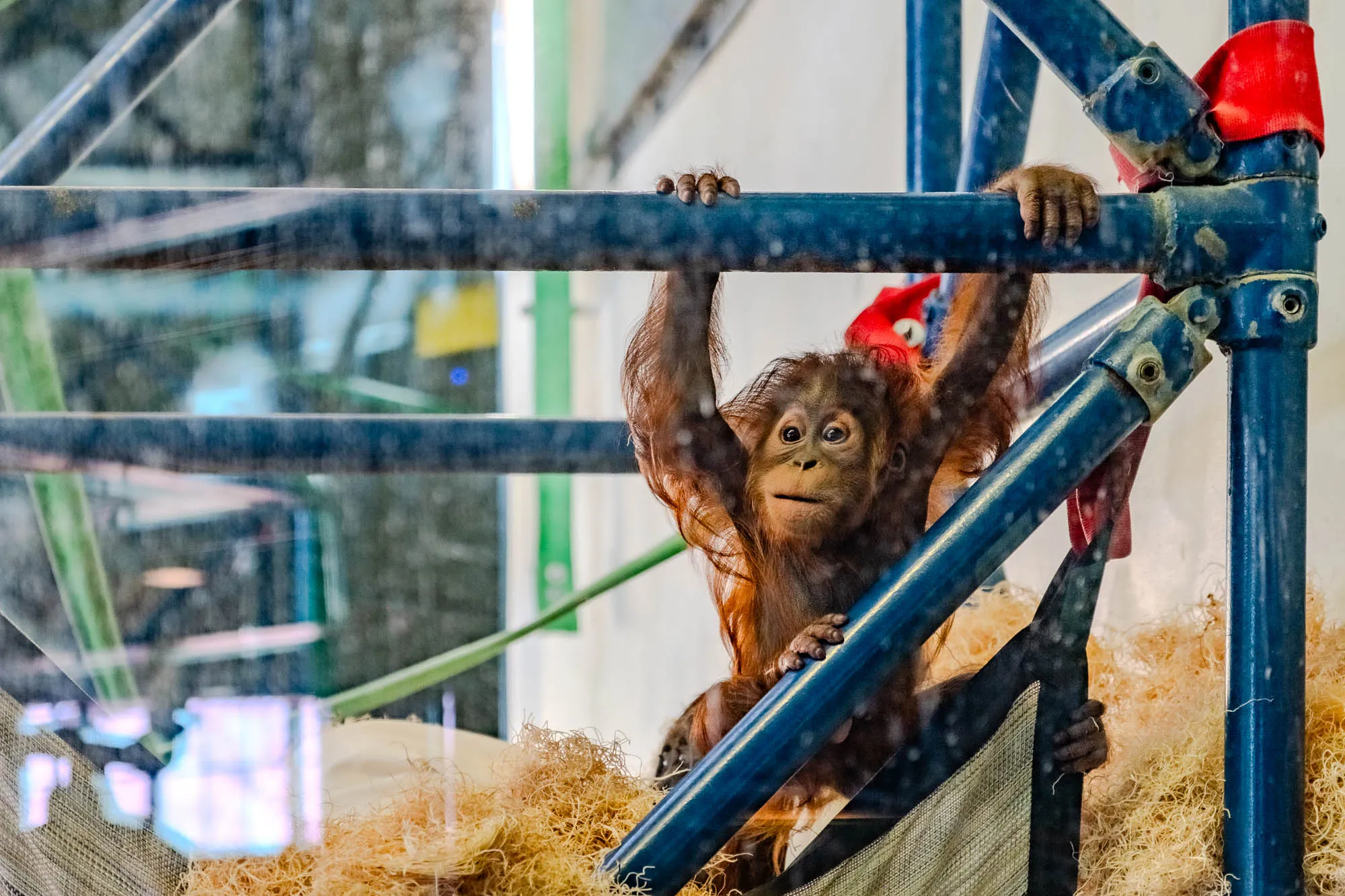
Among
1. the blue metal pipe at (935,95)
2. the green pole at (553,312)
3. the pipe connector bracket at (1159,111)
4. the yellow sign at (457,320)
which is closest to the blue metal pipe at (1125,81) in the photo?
the pipe connector bracket at (1159,111)

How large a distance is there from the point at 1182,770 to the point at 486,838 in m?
0.62

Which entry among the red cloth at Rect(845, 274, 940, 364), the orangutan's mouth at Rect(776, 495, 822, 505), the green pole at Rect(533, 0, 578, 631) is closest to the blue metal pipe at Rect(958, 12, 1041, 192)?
the red cloth at Rect(845, 274, 940, 364)

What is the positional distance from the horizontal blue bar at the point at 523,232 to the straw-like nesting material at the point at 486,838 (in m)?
0.42

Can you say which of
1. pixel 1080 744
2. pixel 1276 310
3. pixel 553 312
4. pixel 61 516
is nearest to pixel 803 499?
pixel 1080 744

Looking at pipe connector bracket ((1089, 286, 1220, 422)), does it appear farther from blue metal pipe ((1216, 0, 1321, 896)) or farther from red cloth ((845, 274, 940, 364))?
red cloth ((845, 274, 940, 364))

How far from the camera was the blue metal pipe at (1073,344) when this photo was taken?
150cm

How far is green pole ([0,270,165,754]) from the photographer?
1965mm

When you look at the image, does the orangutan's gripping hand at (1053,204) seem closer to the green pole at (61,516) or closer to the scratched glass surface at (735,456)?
the scratched glass surface at (735,456)

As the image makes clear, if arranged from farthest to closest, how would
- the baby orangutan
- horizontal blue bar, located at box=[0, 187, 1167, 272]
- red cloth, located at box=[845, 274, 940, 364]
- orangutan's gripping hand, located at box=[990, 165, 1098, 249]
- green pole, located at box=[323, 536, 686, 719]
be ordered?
green pole, located at box=[323, 536, 686, 719] < red cloth, located at box=[845, 274, 940, 364] < the baby orangutan < orangutan's gripping hand, located at box=[990, 165, 1098, 249] < horizontal blue bar, located at box=[0, 187, 1167, 272]

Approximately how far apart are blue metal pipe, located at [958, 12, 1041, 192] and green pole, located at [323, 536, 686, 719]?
75 cm

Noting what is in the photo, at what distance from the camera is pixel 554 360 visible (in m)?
5.41

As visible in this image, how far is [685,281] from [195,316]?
4265 millimetres

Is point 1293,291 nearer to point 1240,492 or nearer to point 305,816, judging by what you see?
point 1240,492

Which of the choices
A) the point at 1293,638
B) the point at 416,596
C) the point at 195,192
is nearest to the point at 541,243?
the point at 195,192
